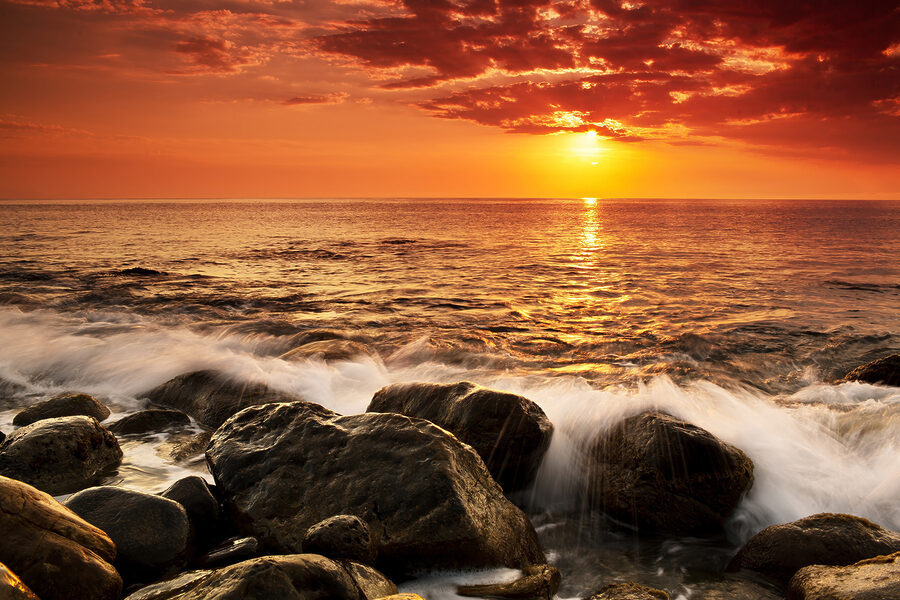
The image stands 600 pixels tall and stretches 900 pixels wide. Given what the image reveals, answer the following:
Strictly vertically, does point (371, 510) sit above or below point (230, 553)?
above

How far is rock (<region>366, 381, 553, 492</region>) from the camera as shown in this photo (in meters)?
5.96

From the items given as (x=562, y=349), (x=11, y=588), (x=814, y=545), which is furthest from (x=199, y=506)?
(x=562, y=349)

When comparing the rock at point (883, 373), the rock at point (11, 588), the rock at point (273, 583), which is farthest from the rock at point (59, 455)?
the rock at point (883, 373)

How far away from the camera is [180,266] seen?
24.8 metres

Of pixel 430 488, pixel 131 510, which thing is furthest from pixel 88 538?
pixel 430 488

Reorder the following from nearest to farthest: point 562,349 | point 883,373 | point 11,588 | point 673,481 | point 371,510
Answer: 1. point 11,588
2. point 371,510
3. point 673,481
4. point 883,373
5. point 562,349

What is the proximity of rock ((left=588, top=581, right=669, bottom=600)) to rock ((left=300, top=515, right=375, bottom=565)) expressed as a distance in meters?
1.61

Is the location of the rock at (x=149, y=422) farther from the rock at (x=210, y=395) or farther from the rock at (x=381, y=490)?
the rock at (x=381, y=490)

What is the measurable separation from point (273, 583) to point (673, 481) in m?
3.84

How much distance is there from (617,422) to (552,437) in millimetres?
735

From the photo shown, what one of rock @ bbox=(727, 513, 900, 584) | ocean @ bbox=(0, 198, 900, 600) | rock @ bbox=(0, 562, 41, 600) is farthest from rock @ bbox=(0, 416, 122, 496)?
rock @ bbox=(727, 513, 900, 584)

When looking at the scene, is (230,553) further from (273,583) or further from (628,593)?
(628,593)

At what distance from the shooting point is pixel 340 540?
12.6 ft

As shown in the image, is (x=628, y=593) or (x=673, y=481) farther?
(x=673, y=481)
